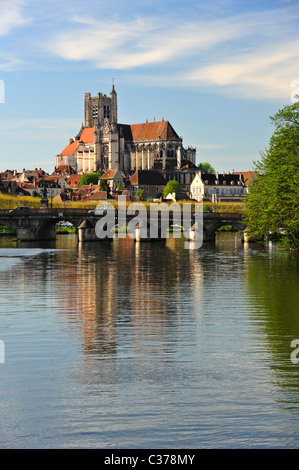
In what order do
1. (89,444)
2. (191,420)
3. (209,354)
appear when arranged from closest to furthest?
(89,444) < (191,420) < (209,354)

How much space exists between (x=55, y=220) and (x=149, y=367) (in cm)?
7986

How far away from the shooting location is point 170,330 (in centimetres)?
2333

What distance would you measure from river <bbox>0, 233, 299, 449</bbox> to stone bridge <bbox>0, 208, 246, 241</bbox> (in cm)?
5553

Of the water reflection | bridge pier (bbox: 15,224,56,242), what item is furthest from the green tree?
bridge pier (bbox: 15,224,56,242)

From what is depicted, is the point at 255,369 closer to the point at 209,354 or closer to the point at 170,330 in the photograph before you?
the point at 209,354

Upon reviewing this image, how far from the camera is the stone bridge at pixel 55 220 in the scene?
304 feet

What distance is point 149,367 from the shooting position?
58.6ft

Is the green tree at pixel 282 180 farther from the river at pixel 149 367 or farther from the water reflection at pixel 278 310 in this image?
the river at pixel 149 367

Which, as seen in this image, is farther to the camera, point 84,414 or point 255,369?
point 255,369

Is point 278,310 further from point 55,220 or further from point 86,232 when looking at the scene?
point 55,220

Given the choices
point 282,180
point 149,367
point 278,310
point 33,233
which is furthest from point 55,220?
point 149,367

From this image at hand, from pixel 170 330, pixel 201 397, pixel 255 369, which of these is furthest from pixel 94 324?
pixel 201 397

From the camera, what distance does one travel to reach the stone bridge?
92.6 m
